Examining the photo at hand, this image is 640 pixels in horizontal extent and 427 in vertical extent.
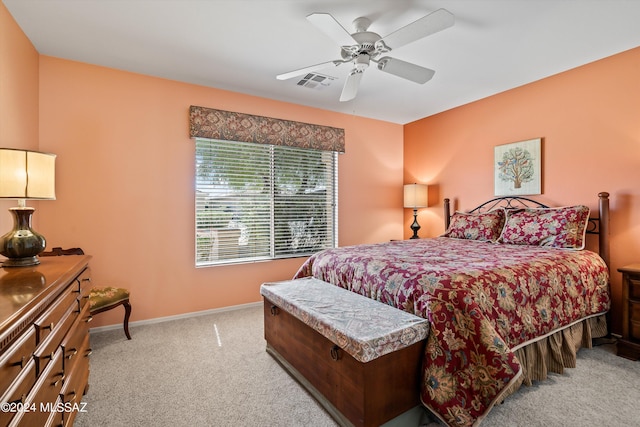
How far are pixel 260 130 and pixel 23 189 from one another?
101 inches

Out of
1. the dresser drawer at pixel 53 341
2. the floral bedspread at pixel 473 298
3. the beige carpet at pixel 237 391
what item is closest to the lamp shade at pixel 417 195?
the floral bedspread at pixel 473 298

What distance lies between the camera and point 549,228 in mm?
2938

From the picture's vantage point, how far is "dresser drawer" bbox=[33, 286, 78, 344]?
1118 millimetres

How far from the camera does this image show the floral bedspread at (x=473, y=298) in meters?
1.57

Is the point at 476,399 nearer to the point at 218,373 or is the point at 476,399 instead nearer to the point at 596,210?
the point at 218,373

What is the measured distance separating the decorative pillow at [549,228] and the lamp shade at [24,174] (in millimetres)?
3839

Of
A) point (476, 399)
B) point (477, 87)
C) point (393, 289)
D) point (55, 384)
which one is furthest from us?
point (477, 87)

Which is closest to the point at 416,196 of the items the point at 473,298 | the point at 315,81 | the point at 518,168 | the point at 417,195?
the point at 417,195

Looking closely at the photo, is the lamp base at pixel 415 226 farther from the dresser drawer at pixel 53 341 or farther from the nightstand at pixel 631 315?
the dresser drawer at pixel 53 341

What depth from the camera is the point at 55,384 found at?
1284mm

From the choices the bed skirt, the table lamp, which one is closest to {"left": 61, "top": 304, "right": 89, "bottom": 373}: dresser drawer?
the bed skirt

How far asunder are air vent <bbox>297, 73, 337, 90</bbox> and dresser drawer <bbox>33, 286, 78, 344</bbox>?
2.78 metres

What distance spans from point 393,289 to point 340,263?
62 cm

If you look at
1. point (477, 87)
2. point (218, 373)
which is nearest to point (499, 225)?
point (477, 87)
